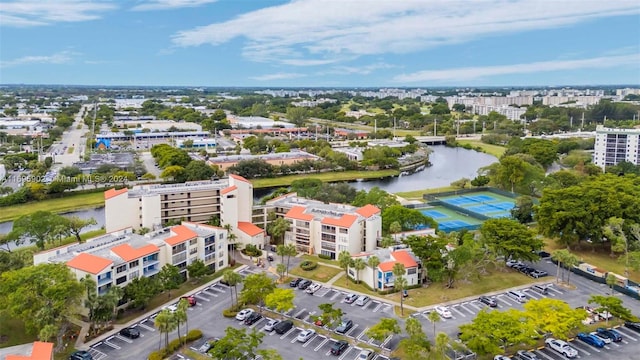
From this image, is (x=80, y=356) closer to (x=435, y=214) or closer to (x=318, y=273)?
(x=318, y=273)

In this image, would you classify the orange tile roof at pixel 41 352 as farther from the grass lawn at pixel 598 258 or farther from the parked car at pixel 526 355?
the grass lawn at pixel 598 258

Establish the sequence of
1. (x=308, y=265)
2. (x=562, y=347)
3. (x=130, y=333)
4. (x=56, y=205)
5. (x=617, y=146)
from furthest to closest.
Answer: (x=617, y=146), (x=56, y=205), (x=308, y=265), (x=130, y=333), (x=562, y=347)

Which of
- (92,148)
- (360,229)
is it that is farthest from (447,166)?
(92,148)

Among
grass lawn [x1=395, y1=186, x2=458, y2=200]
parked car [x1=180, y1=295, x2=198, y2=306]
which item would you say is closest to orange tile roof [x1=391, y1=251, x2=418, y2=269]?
parked car [x1=180, y1=295, x2=198, y2=306]

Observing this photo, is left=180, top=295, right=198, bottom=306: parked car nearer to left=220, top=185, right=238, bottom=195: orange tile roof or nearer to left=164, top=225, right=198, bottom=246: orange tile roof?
left=164, top=225, right=198, bottom=246: orange tile roof

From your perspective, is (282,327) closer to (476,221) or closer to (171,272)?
(171,272)

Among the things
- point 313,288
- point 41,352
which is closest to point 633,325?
point 313,288
